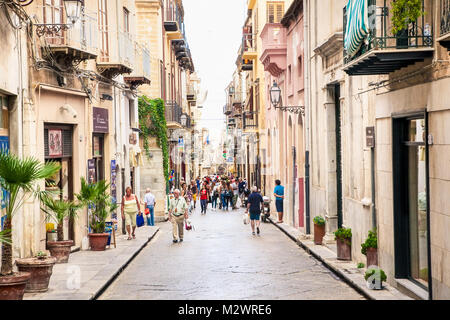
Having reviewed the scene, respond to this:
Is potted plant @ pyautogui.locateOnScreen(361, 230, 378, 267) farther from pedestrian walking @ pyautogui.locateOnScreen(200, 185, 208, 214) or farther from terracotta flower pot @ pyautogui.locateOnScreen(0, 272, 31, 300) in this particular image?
pedestrian walking @ pyautogui.locateOnScreen(200, 185, 208, 214)

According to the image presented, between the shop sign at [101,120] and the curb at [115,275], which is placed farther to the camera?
the shop sign at [101,120]

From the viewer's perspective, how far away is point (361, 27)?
1195 centimetres

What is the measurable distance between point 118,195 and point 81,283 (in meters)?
12.6

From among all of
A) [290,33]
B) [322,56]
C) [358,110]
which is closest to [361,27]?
[358,110]

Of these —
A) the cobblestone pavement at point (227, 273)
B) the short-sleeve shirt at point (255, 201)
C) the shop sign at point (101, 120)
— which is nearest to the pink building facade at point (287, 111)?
the short-sleeve shirt at point (255, 201)

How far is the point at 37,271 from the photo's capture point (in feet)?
41.3

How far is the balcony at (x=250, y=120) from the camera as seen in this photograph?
48.5 m

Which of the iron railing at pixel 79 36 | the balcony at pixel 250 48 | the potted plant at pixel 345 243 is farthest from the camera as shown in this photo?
the balcony at pixel 250 48

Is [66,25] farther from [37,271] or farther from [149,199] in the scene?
[149,199]

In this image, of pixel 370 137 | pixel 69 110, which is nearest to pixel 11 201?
pixel 370 137

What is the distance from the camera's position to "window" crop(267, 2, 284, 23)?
1764 inches

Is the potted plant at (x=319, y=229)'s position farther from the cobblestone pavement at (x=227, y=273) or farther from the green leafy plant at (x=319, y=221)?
the cobblestone pavement at (x=227, y=273)

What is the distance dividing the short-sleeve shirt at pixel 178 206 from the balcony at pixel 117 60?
4274mm
